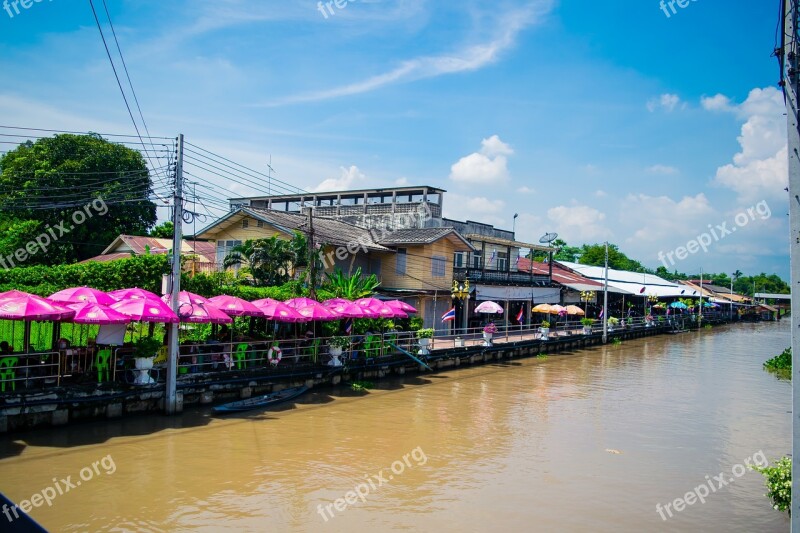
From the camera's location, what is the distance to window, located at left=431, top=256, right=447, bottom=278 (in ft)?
113

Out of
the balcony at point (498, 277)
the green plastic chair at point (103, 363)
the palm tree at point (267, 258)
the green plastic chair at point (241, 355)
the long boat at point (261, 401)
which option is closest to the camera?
the green plastic chair at point (103, 363)

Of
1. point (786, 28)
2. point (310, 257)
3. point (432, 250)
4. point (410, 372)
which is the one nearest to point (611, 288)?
point (432, 250)

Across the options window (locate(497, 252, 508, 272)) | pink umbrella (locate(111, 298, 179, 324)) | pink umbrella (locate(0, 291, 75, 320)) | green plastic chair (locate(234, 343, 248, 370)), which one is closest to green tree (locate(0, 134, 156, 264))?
green plastic chair (locate(234, 343, 248, 370))

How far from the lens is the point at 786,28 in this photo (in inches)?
254

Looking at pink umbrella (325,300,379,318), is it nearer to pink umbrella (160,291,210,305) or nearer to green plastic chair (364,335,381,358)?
green plastic chair (364,335,381,358)

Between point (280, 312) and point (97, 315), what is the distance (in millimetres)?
6430

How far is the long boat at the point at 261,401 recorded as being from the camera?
60.6 feet

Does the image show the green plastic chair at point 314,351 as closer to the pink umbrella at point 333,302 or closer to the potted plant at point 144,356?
the pink umbrella at point 333,302

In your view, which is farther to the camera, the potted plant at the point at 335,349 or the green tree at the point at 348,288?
the green tree at the point at 348,288

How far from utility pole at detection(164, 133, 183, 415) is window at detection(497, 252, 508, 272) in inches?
1125

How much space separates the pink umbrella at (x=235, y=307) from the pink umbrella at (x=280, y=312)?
0.25 meters

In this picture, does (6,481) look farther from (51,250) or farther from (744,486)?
(51,250)

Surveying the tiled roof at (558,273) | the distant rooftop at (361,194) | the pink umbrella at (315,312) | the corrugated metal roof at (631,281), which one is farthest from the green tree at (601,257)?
the pink umbrella at (315,312)

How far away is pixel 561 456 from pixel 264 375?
10.7 m
